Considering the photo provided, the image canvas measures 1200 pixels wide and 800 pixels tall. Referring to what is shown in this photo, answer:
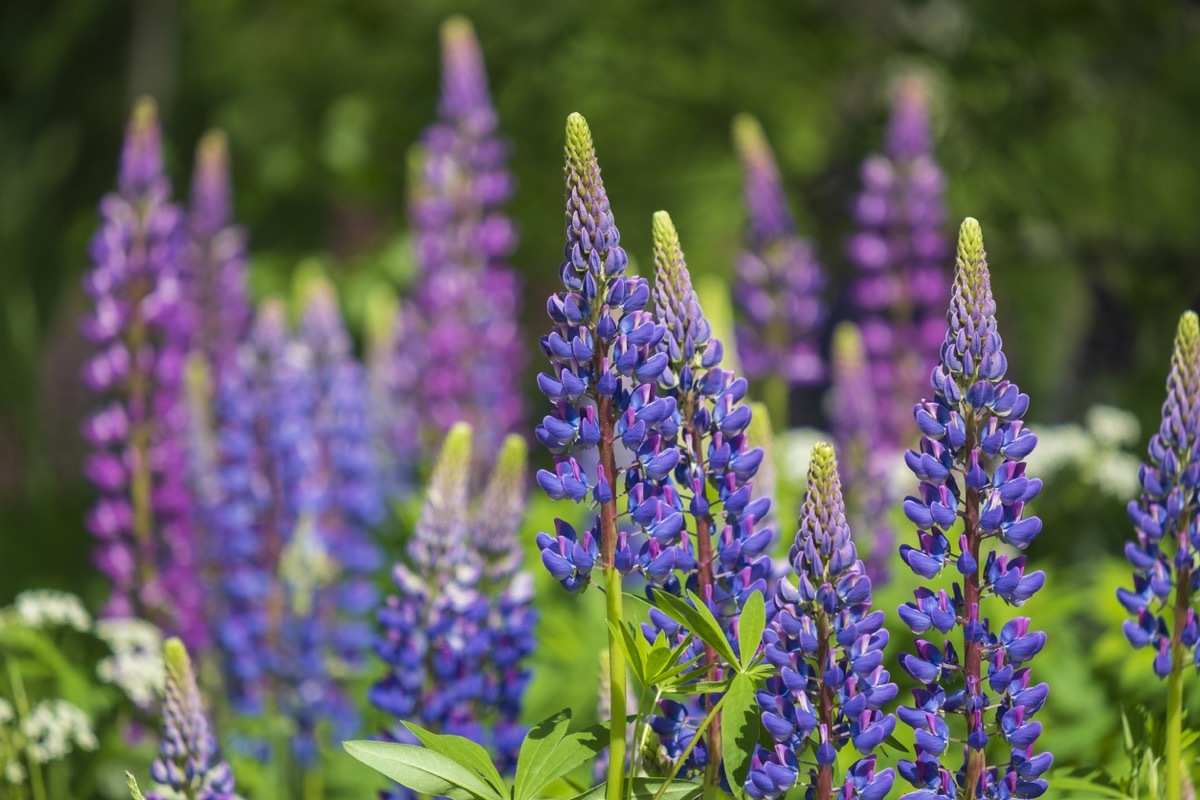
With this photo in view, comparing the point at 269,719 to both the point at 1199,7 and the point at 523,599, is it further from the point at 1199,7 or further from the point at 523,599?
the point at 1199,7

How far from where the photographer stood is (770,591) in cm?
215

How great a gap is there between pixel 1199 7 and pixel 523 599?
4.20m

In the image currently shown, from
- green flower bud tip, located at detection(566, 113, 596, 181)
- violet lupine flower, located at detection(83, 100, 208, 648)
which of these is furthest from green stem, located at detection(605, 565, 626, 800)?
violet lupine flower, located at detection(83, 100, 208, 648)

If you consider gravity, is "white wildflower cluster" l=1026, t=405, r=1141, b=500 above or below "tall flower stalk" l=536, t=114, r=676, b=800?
above

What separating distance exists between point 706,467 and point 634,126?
585cm

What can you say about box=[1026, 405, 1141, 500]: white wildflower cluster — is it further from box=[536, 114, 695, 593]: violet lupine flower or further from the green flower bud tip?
the green flower bud tip

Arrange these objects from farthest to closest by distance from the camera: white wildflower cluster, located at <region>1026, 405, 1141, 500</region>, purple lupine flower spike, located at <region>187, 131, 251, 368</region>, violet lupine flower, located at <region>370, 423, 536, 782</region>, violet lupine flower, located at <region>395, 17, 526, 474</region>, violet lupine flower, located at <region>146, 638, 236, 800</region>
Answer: violet lupine flower, located at <region>395, 17, 526, 474</region> → purple lupine flower spike, located at <region>187, 131, 251, 368</region> → white wildflower cluster, located at <region>1026, 405, 1141, 500</region> → violet lupine flower, located at <region>370, 423, 536, 782</region> → violet lupine flower, located at <region>146, 638, 236, 800</region>

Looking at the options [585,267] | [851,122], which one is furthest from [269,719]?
[851,122]

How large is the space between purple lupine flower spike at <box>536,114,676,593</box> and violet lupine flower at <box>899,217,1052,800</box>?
1.04 feet

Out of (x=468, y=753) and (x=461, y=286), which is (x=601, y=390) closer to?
(x=468, y=753)

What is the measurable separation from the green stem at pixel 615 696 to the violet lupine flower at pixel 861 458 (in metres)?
1.88

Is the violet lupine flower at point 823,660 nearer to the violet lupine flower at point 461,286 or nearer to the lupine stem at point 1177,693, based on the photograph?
the lupine stem at point 1177,693

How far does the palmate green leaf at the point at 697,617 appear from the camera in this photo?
5.38ft

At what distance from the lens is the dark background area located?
18.8ft
